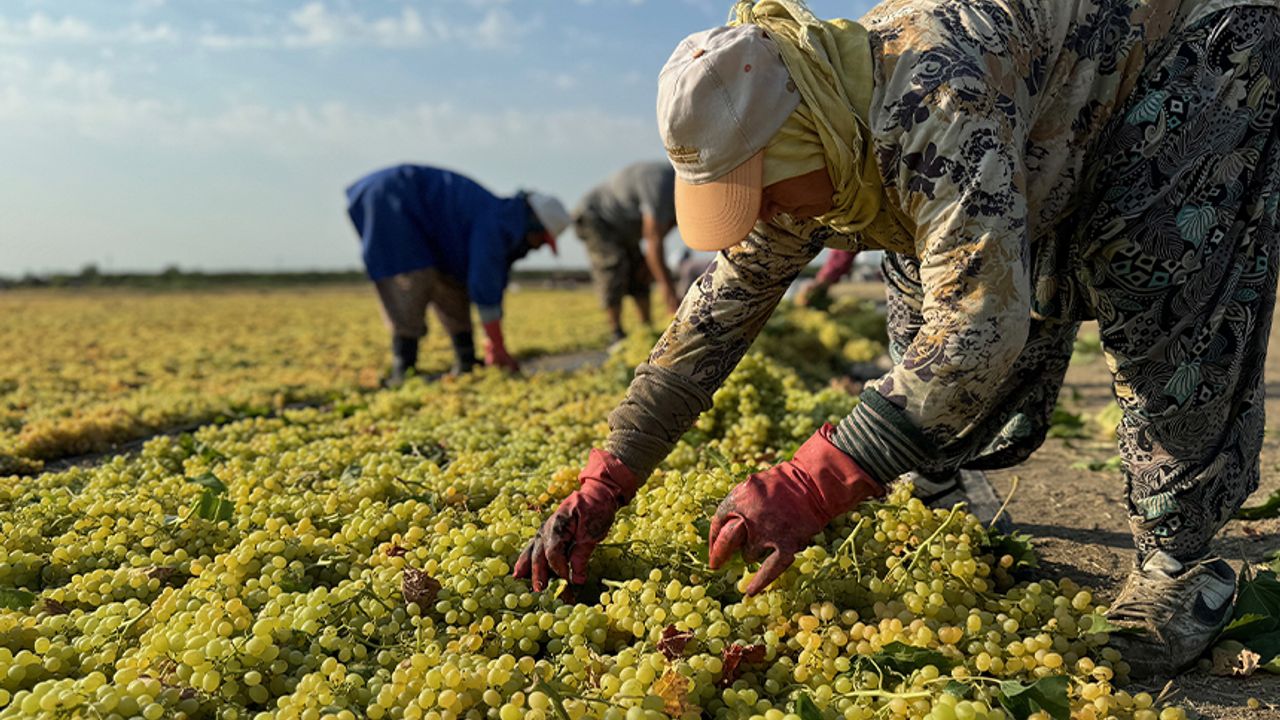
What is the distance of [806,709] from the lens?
1.75 metres

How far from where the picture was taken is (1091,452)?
4.76m

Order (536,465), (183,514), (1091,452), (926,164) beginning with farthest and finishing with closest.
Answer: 1. (1091,452)
2. (536,465)
3. (183,514)
4. (926,164)

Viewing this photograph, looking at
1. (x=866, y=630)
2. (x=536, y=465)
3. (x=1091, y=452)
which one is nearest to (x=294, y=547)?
(x=536, y=465)

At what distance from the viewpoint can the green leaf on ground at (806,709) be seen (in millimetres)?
1737

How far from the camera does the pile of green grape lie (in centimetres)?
176

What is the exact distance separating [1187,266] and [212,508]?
2.70 m

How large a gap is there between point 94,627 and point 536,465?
69.8 inches

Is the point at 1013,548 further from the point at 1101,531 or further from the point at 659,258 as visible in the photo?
the point at 659,258

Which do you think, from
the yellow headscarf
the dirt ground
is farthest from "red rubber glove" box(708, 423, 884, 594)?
the dirt ground

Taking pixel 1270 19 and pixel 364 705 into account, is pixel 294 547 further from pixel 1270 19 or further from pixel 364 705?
pixel 1270 19

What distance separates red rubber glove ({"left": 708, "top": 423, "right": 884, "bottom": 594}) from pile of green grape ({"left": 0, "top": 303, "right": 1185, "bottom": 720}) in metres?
0.17

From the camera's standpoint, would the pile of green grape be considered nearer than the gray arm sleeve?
Yes

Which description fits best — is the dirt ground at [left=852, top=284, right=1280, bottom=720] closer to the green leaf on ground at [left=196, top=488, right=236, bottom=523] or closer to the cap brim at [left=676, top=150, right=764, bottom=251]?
the cap brim at [left=676, top=150, right=764, bottom=251]

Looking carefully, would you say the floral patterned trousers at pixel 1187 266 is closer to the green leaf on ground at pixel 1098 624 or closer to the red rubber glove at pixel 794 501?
the green leaf on ground at pixel 1098 624
